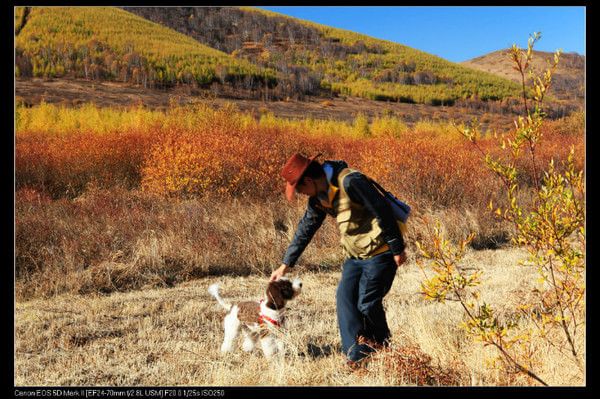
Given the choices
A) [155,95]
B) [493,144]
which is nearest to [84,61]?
[155,95]

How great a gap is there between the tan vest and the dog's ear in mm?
727

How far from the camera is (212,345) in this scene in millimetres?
5000

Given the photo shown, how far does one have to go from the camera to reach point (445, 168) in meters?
11.9

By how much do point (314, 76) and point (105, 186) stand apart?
24918mm

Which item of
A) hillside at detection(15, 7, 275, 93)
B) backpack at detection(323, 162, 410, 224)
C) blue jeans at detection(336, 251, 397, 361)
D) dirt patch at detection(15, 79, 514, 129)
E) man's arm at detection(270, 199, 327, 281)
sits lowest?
blue jeans at detection(336, 251, 397, 361)

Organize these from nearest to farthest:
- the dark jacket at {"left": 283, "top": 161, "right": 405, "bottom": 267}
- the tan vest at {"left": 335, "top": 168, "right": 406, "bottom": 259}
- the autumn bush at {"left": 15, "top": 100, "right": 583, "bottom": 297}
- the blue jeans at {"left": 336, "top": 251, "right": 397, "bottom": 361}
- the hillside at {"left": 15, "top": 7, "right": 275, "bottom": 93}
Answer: the dark jacket at {"left": 283, "top": 161, "right": 405, "bottom": 267}
the tan vest at {"left": 335, "top": 168, "right": 406, "bottom": 259}
the blue jeans at {"left": 336, "top": 251, "right": 397, "bottom": 361}
the autumn bush at {"left": 15, "top": 100, "right": 583, "bottom": 297}
the hillside at {"left": 15, "top": 7, "right": 275, "bottom": 93}

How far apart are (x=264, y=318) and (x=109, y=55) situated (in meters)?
28.5

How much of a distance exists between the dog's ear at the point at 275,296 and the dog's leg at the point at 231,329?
528 mm

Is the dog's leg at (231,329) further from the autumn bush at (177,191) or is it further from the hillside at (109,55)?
the hillside at (109,55)

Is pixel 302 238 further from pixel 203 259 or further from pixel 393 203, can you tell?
pixel 203 259

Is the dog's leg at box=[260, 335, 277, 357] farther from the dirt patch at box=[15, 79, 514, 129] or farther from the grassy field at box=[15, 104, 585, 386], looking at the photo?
the dirt patch at box=[15, 79, 514, 129]

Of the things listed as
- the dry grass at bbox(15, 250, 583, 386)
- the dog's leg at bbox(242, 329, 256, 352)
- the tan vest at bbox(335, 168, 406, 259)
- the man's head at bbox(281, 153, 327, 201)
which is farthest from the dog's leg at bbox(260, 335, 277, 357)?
the man's head at bbox(281, 153, 327, 201)

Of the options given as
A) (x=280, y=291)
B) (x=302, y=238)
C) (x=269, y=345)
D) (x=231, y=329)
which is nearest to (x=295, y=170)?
(x=302, y=238)

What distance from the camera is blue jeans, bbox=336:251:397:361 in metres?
3.85
